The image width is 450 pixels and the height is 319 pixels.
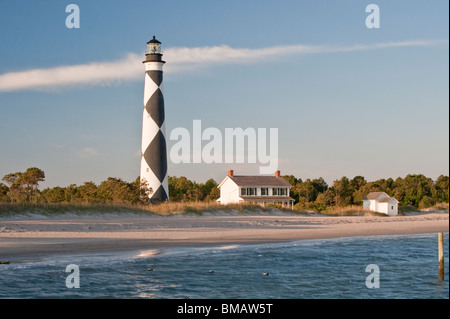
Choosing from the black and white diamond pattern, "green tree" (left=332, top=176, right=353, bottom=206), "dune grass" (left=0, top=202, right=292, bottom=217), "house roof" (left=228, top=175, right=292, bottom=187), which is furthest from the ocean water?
"green tree" (left=332, top=176, right=353, bottom=206)

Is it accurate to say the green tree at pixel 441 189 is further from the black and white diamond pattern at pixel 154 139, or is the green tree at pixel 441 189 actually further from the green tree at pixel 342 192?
the black and white diamond pattern at pixel 154 139

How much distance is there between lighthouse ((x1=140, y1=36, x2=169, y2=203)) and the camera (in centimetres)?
4141

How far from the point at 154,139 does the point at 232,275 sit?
987 inches

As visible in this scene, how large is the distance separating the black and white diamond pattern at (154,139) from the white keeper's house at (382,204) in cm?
2313

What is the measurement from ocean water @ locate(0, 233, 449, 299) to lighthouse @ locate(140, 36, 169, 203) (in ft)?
62.5

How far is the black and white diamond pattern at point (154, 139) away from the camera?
41.4 meters

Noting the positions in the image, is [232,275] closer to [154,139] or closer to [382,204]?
[154,139]

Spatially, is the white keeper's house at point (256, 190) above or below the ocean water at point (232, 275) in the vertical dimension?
above

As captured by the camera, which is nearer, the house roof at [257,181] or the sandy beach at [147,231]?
the sandy beach at [147,231]

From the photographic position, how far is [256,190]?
183 ft

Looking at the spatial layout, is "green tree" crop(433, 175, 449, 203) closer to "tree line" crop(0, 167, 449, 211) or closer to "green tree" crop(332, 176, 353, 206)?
"tree line" crop(0, 167, 449, 211)

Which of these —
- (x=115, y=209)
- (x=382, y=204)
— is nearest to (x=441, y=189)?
(x=382, y=204)

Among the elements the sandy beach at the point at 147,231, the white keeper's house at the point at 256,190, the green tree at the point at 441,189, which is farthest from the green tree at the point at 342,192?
the sandy beach at the point at 147,231

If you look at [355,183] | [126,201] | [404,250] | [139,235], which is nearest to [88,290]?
[139,235]
